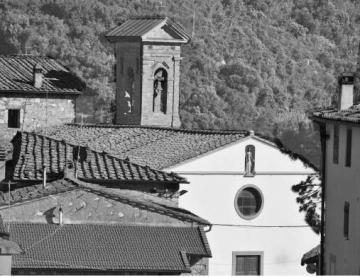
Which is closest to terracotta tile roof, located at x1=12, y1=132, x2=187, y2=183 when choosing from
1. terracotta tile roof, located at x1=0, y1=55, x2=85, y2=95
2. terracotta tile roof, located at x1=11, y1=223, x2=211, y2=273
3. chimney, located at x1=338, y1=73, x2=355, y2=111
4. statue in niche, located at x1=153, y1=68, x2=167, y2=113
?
terracotta tile roof, located at x1=11, y1=223, x2=211, y2=273

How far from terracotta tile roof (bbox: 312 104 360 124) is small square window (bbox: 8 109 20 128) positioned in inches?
992

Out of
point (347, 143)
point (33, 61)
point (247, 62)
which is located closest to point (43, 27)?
point (247, 62)

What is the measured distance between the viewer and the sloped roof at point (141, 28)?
175 ft

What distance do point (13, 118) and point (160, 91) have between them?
397 cm

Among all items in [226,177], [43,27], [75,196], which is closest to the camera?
[75,196]

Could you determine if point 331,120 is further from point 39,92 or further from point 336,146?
point 39,92

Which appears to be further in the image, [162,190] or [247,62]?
[247,62]

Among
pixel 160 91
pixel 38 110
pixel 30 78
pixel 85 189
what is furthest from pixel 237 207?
pixel 30 78

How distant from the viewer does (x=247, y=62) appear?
9419 cm

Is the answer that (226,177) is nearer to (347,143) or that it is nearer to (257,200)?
(257,200)

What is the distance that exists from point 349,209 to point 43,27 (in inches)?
2593

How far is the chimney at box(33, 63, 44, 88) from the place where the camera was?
53406mm

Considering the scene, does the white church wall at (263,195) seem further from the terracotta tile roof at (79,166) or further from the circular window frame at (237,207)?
the terracotta tile roof at (79,166)

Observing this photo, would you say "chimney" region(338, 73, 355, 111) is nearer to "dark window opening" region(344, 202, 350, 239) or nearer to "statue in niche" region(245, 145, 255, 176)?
"dark window opening" region(344, 202, 350, 239)
